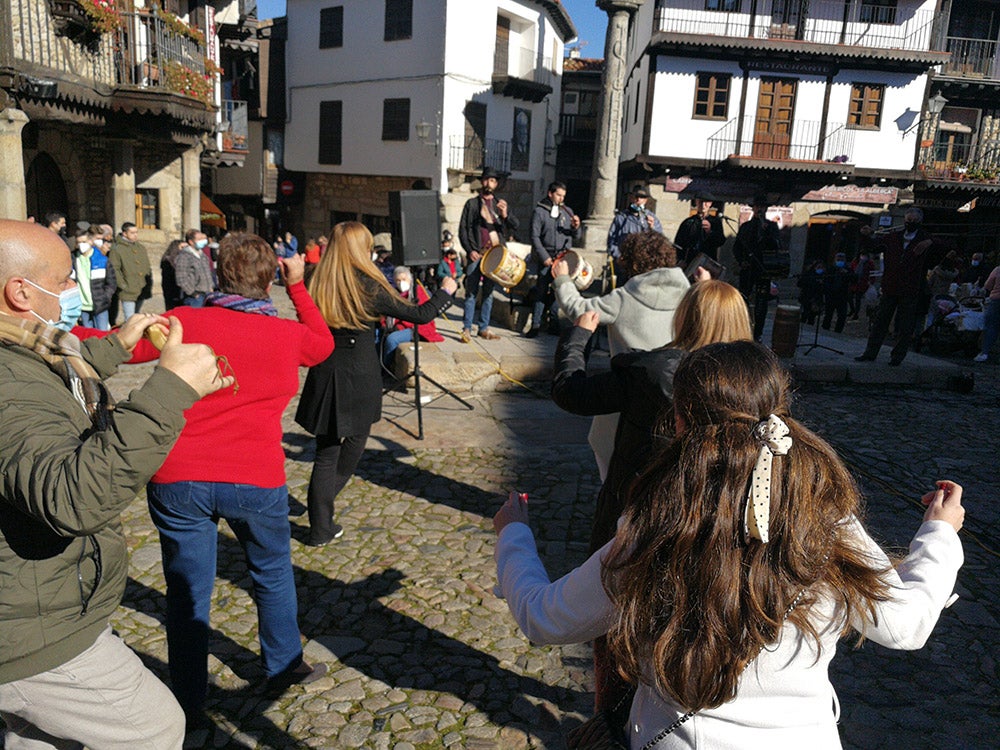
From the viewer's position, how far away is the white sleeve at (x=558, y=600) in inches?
63.7

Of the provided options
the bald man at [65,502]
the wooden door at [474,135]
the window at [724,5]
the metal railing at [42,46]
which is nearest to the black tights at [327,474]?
the bald man at [65,502]

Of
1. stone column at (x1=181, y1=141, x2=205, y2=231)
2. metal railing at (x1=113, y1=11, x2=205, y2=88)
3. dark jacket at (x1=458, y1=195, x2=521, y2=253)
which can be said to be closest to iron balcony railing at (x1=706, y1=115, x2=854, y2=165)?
stone column at (x1=181, y1=141, x2=205, y2=231)

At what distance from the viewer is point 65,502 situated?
161 centimetres

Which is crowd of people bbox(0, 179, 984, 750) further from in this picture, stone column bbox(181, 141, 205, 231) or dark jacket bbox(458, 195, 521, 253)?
stone column bbox(181, 141, 205, 231)

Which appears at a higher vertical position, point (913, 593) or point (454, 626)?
point (913, 593)

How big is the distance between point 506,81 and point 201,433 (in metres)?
Result: 23.2

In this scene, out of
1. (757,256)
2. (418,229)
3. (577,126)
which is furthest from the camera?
(577,126)

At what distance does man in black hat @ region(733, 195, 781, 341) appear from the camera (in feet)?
33.7

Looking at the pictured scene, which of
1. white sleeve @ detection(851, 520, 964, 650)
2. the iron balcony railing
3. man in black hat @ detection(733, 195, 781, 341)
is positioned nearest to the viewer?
white sleeve @ detection(851, 520, 964, 650)

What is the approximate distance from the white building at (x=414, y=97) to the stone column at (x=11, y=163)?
12995mm

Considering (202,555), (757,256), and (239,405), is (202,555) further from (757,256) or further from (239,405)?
(757,256)

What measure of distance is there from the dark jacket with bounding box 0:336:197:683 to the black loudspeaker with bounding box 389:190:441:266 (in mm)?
4964

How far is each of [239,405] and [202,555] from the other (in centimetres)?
58

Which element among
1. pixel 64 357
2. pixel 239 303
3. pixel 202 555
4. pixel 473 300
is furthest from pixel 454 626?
pixel 473 300
